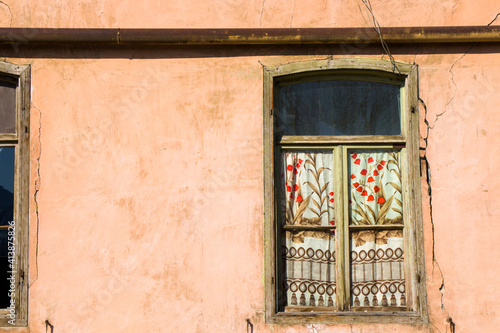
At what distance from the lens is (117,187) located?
4.06 metres

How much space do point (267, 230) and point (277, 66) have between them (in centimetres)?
129

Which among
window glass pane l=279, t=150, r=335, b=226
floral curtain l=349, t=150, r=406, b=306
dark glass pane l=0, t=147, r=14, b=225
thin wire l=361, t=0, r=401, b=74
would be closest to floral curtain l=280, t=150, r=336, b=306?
window glass pane l=279, t=150, r=335, b=226

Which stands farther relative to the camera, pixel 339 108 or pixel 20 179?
pixel 339 108

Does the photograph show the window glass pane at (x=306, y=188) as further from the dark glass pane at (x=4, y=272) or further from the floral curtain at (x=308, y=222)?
the dark glass pane at (x=4, y=272)

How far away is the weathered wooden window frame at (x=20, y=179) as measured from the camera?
3.98m

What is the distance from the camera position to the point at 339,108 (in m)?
4.26

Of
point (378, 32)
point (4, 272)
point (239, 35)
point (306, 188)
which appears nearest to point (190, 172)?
point (306, 188)

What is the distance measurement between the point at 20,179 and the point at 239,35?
2028mm

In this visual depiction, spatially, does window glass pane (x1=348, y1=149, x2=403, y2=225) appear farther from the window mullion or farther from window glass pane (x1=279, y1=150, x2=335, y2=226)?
window glass pane (x1=279, y1=150, x2=335, y2=226)

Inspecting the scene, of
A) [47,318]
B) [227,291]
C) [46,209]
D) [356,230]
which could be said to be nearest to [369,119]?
[356,230]

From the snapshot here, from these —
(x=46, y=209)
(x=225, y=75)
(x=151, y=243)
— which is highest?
(x=225, y=75)

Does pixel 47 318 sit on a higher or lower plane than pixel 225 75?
lower

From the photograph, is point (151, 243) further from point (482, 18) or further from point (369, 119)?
point (482, 18)

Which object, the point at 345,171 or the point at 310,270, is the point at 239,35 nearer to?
the point at 345,171
